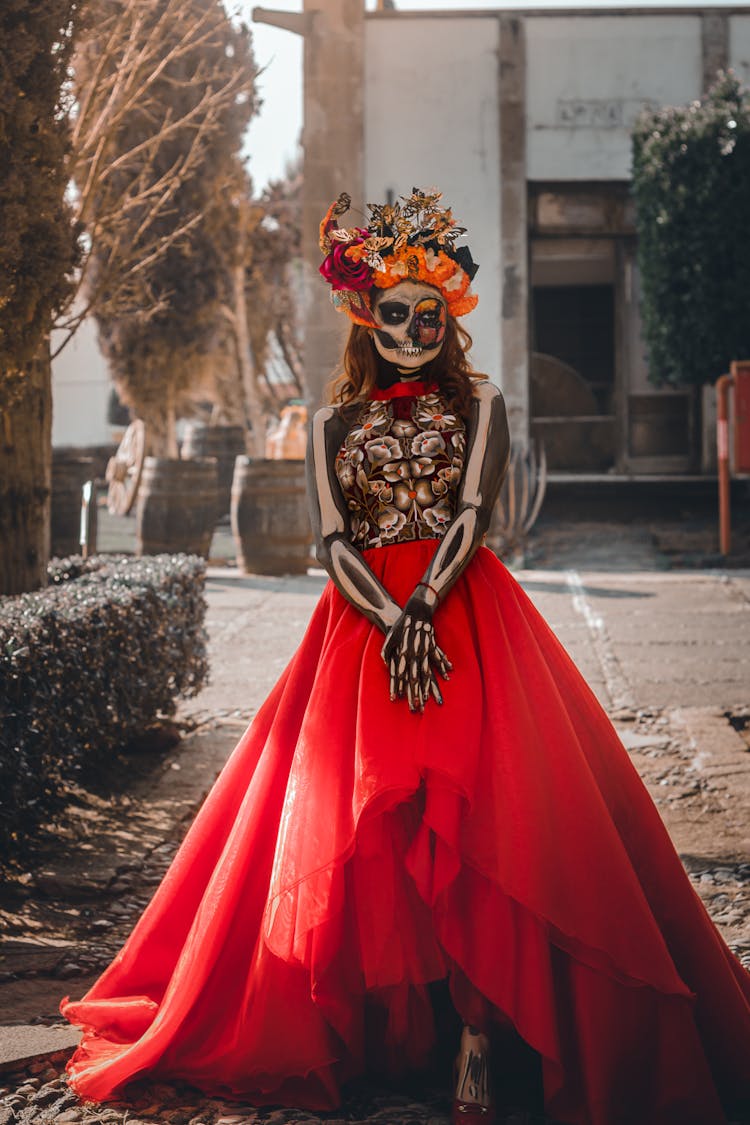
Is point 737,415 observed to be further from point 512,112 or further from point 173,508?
point 173,508

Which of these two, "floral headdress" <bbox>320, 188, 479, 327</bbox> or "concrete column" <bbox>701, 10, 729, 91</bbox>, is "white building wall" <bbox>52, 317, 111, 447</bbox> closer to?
"concrete column" <bbox>701, 10, 729, 91</bbox>

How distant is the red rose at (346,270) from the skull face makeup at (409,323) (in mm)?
54

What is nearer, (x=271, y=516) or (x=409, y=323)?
(x=409, y=323)

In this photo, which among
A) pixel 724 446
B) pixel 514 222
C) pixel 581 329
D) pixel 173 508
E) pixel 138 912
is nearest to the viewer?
pixel 138 912

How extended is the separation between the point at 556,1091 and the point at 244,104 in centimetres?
1435

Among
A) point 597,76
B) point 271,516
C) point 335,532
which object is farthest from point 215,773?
point 597,76

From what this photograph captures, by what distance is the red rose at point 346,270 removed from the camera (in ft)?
9.15

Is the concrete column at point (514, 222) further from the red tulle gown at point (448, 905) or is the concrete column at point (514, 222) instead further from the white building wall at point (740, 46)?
the red tulle gown at point (448, 905)

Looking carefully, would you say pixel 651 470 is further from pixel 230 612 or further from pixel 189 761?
pixel 189 761

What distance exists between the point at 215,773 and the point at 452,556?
2688mm

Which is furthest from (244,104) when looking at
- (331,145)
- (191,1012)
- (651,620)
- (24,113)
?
(191,1012)

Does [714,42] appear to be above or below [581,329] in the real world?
above

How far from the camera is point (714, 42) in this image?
12.1m

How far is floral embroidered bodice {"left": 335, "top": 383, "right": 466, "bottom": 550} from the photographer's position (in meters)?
2.72
